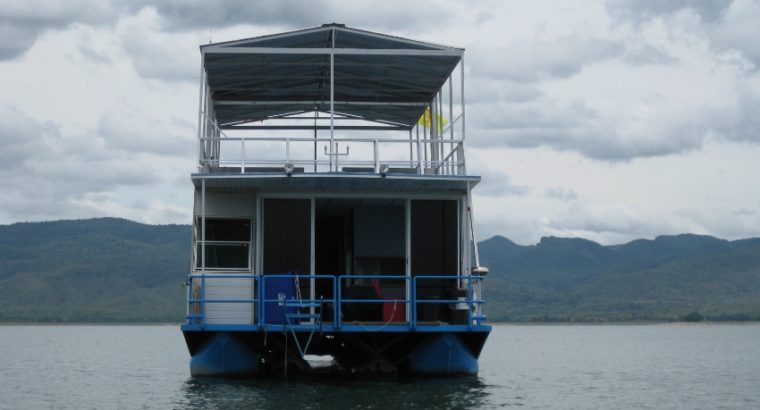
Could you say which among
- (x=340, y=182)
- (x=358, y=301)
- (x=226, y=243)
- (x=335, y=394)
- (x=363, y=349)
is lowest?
(x=335, y=394)

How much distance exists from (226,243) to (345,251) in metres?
3.42

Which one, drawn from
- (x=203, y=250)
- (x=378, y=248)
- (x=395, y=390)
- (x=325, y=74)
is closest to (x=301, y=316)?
(x=395, y=390)

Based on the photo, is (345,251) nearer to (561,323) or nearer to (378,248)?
(378,248)

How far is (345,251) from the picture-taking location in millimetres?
26109

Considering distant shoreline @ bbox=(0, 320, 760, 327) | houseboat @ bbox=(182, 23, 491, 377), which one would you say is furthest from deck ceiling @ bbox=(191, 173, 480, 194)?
distant shoreline @ bbox=(0, 320, 760, 327)

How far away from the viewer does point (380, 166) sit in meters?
22.8

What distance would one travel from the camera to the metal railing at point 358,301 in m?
21.9

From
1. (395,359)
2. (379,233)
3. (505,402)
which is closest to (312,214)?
(379,233)

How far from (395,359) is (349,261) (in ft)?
7.76

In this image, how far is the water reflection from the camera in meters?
20.3

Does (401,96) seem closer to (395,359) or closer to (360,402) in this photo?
(395,359)

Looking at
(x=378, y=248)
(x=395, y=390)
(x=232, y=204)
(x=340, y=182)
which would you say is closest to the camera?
(x=395, y=390)

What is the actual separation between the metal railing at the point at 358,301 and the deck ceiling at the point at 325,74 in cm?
447

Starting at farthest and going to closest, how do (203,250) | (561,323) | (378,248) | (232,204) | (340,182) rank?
(561,323), (378,248), (232,204), (203,250), (340,182)
